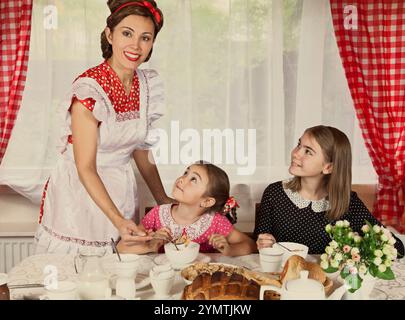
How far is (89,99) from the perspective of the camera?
4.31 feet

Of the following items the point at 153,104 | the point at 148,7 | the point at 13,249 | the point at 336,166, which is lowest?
the point at 13,249

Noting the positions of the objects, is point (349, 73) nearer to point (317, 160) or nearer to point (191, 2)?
point (317, 160)

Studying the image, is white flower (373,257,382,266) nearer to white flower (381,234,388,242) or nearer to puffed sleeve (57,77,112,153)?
white flower (381,234,388,242)

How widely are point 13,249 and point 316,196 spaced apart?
0.87 m

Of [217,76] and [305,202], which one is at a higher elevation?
[217,76]

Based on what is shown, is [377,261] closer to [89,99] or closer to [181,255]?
[181,255]

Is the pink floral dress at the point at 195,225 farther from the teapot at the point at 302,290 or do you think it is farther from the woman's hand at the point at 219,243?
the teapot at the point at 302,290

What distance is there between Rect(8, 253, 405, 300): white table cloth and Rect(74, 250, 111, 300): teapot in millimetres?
83

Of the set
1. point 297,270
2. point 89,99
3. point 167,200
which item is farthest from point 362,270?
point 89,99

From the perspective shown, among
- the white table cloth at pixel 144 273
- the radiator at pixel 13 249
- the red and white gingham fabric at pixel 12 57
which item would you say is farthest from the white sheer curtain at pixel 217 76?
the white table cloth at pixel 144 273

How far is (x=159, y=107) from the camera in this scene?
1.43 meters

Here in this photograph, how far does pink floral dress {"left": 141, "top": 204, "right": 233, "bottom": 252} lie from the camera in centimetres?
137

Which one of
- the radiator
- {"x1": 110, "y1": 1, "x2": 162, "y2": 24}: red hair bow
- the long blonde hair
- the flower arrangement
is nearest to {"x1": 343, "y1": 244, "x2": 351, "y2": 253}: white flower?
the flower arrangement

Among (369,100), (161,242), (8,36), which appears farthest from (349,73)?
(8,36)
